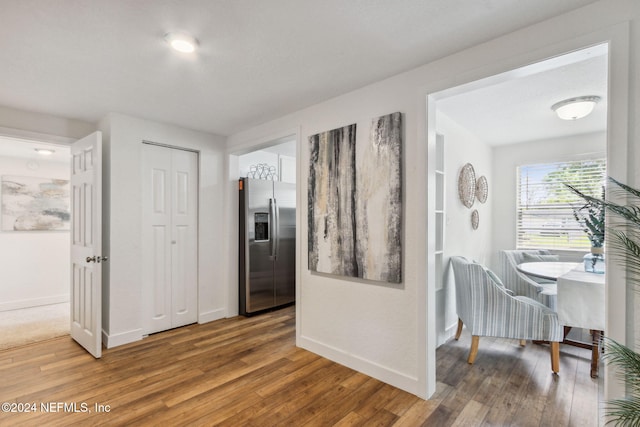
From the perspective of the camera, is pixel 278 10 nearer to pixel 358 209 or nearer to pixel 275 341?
pixel 358 209

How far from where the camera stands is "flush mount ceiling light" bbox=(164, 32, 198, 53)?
6.08 ft

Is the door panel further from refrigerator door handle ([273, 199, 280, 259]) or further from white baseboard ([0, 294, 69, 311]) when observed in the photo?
white baseboard ([0, 294, 69, 311])

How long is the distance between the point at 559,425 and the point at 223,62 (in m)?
3.25

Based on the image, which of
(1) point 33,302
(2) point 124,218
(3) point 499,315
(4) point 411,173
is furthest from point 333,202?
(1) point 33,302

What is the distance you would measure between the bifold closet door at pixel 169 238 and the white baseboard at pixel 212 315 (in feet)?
0.30

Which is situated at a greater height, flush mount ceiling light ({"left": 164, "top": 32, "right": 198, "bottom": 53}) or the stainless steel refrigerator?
flush mount ceiling light ({"left": 164, "top": 32, "right": 198, "bottom": 53})

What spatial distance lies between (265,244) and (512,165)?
383 centimetres

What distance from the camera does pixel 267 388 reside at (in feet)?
7.87

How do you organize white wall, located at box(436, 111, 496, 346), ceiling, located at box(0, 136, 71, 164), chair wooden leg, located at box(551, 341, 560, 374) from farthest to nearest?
ceiling, located at box(0, 136, 71, 164)
white wall, located at box(436, 111, 496, 346)
chair wooden leg, located at box(551, 341, 560, 374)

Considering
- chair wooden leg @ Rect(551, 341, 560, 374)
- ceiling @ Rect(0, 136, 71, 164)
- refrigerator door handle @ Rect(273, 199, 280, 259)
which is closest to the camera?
chair wooden leg @ Rect(551, 341, 560, 374)

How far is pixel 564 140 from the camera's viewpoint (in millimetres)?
4262

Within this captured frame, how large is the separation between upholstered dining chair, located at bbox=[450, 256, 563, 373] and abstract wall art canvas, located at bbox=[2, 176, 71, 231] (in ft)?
19.3

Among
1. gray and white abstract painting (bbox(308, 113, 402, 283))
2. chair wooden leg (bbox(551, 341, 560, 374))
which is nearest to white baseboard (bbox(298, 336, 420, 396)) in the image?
gray and white abstract painting (bbox(308, 113, 402, 283))

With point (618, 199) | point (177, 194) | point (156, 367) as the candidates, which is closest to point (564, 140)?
point (618, 199)
